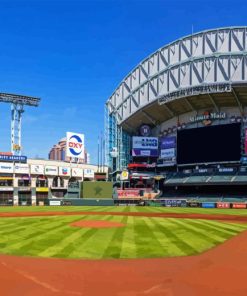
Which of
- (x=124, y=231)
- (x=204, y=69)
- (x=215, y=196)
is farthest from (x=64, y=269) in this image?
(x=204, y=69)

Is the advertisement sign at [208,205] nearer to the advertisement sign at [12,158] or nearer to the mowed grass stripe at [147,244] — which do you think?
the mowed grass stripe at [147,244]

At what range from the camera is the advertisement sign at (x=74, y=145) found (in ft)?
317

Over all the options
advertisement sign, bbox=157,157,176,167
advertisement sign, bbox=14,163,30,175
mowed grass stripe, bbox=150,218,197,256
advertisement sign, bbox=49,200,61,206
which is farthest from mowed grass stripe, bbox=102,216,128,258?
advertisement sign, bbox=14,163,30,175

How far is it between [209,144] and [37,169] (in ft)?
142

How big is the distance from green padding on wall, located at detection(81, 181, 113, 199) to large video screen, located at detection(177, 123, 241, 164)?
17.0 m

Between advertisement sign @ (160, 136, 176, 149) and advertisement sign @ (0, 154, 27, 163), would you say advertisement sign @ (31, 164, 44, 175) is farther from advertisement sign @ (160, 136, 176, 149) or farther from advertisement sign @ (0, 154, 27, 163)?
A: advertisement sign @ (160, 136, 176, 149)

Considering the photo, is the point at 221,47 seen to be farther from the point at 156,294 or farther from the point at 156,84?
the point at 156,294

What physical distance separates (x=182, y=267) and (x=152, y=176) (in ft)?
259

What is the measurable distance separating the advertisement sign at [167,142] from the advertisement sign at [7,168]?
117 feet

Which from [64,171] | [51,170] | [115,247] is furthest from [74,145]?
[115,247]

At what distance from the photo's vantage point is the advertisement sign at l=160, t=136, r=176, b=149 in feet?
290

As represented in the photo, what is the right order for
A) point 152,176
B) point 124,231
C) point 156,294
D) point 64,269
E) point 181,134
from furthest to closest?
1. point 152,176
2. point 181,134
3. point 124,231
4. point 64,269
5. point 156,294

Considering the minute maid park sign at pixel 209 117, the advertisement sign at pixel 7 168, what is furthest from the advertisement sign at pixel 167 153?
the advertisement sign at pixel 7 168

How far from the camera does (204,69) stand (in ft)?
266
